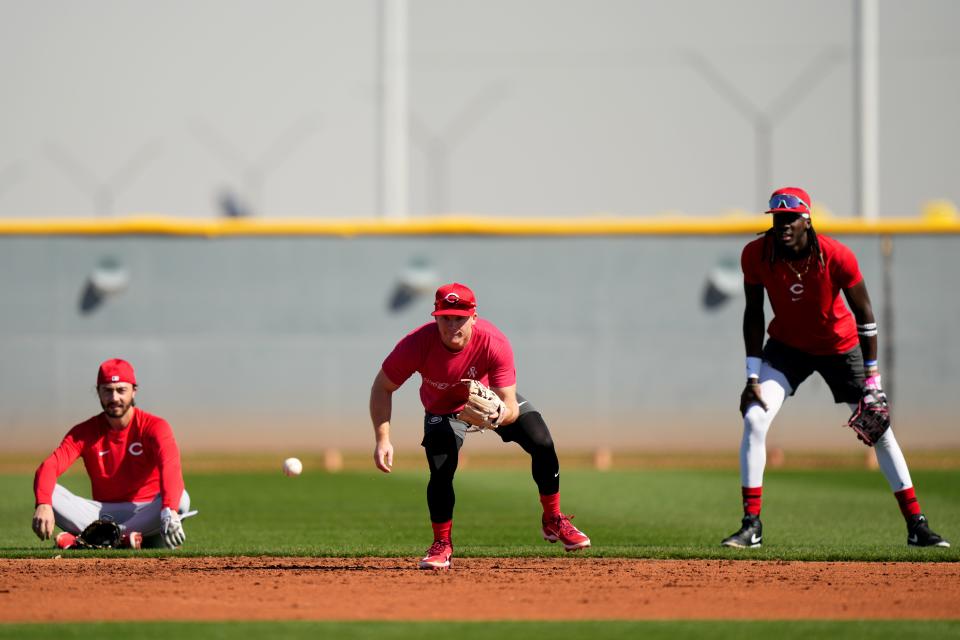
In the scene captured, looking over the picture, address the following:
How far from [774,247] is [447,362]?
2199 millimetres

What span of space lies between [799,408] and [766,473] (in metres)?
1.77

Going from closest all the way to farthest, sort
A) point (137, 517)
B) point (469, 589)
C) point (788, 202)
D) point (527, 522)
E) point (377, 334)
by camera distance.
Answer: point (469, 589) < point (788, 202) < point (137, 517) < point (527, 522) < point (377, 334)

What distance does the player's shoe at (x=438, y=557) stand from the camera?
338 inches

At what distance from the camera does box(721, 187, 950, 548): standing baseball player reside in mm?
9258

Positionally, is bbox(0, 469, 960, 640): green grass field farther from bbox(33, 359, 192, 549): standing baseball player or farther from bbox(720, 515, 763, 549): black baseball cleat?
bbox(33, 359, 192, 549): standing baseball player

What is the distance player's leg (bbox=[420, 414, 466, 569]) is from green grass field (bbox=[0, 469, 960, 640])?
0.65m

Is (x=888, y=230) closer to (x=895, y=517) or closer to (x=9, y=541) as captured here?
(x=895, y=517)

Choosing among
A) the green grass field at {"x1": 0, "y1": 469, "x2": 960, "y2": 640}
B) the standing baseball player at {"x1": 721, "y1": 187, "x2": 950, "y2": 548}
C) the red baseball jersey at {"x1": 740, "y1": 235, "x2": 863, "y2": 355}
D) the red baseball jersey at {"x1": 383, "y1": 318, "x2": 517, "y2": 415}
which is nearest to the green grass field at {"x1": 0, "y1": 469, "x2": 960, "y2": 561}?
the green grass field at {"x1": 0, "y1": 469, "x2": 960, "y2": 640}

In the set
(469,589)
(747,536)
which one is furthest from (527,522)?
(469,589)

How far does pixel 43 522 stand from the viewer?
893 centimetres

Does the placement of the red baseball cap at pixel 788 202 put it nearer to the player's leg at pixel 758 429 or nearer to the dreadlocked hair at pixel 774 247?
the dreadlocked hair at pixel 774 247

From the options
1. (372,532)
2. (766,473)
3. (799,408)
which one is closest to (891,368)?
(799,408)

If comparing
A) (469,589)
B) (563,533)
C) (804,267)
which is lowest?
(469,589)

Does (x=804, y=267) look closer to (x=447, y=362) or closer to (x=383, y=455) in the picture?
(x=447, y=362)
